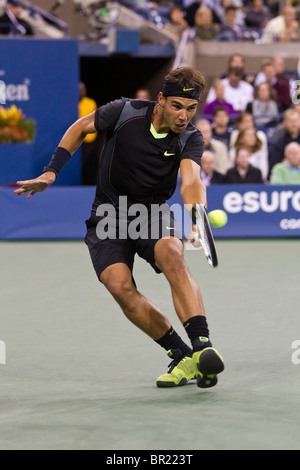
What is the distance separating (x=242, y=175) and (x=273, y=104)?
282cm

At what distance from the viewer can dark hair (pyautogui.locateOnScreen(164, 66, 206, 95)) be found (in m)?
5.11

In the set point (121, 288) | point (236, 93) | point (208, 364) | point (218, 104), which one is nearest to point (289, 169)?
point (218, 104)

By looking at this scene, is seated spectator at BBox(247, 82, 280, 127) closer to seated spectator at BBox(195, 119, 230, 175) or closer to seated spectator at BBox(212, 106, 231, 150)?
seated spectator at BBox(212, 106, 231, 150)

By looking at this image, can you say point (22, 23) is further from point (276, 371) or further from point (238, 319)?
point (276, 371)

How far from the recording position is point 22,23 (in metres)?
15.9

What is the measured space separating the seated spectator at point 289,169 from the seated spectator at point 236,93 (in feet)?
7.77

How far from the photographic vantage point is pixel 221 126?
13.6 m

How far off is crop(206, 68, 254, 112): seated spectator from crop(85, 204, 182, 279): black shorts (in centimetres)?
966

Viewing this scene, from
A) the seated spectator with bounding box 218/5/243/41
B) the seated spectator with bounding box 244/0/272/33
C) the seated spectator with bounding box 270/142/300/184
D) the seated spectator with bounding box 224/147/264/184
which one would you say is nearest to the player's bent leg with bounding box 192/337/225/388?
the seated spectator with bounding box 224/147/264/184

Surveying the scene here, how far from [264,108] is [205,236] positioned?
→ 402 inches

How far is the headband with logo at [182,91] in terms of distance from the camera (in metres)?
5.11

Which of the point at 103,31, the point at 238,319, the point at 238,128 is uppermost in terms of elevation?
the point at 103,31

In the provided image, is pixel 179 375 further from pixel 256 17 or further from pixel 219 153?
pixel 256 17

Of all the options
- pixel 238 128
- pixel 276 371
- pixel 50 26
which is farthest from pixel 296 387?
pixel 50 26
